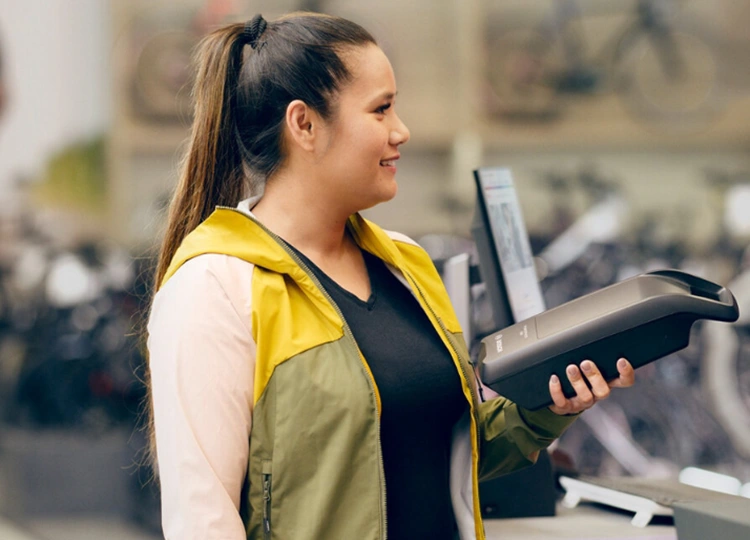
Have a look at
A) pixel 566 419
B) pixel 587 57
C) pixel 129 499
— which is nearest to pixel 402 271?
pixel 566 419

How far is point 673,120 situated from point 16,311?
381 centimetres

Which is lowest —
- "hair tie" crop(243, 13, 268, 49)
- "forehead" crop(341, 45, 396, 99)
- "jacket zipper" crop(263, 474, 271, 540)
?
"jacket zipper" crop(263, 474, 271, 540)

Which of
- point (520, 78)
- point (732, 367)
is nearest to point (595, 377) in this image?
point (732, 367)

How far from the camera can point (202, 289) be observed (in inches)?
51.5

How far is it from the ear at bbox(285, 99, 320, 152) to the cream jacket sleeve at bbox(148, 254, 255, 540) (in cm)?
24

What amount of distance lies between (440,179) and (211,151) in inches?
177

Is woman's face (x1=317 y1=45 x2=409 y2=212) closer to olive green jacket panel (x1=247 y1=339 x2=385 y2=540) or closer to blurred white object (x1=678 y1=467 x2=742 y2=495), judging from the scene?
olive green jacket panel (x1=247 y1=339 x2=385 y2=540)

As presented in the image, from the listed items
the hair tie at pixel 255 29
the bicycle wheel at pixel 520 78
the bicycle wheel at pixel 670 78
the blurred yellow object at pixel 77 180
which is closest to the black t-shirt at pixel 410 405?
the hair tie at pixel 255 29

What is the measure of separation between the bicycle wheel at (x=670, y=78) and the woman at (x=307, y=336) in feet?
15.5

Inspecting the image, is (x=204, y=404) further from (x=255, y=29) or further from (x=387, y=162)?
(x=255, y=29)

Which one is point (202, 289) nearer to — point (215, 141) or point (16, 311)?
point (215, 141)

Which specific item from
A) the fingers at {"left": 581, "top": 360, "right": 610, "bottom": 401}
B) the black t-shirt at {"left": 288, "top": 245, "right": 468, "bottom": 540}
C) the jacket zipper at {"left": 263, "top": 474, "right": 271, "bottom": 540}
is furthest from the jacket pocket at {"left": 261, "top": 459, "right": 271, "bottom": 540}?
the fingers at {"left": 581, "top": 360, "right": 610, "bottom": 401}

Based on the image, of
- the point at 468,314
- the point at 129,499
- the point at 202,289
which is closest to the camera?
the point at 202,289

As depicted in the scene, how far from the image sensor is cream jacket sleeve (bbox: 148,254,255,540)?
4.14 ft
